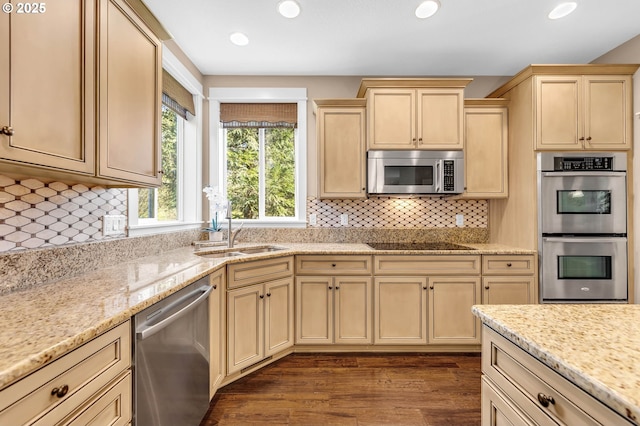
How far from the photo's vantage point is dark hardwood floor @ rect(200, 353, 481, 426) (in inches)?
71.1

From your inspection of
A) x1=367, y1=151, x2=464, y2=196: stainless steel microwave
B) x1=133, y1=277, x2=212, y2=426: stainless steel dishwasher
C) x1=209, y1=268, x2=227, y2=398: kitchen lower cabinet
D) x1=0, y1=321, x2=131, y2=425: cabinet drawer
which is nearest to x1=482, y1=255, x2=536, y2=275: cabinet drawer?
x1=367, y1=151, x2=464, y2=196: stainless steel microwave

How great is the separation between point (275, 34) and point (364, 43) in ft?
2.46

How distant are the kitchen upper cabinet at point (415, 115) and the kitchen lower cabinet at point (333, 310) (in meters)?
1.27

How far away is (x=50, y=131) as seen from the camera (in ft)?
3.48

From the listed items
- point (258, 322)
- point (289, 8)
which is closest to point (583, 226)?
→ point (258, 322)

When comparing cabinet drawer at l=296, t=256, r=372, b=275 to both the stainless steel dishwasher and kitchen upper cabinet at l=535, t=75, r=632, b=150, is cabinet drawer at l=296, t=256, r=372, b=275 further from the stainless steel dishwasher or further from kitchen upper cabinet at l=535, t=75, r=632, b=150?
kitchen upper cabinet at l=535, t=75, r=632, b=150

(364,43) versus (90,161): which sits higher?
(364,43)

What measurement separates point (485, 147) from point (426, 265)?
129 cm

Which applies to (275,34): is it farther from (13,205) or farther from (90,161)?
(13,205)

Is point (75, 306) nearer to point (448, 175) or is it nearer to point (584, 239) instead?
point (448, 175)

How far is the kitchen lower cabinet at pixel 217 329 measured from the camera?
1840 millimetres

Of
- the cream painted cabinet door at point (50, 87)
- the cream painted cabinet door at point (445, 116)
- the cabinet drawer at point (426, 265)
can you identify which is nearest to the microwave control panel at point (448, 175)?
the cream painted cabinet door at point (445, 116)

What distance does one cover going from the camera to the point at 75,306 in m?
1.05

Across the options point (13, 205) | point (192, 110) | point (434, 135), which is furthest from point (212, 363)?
point (434, 135)
